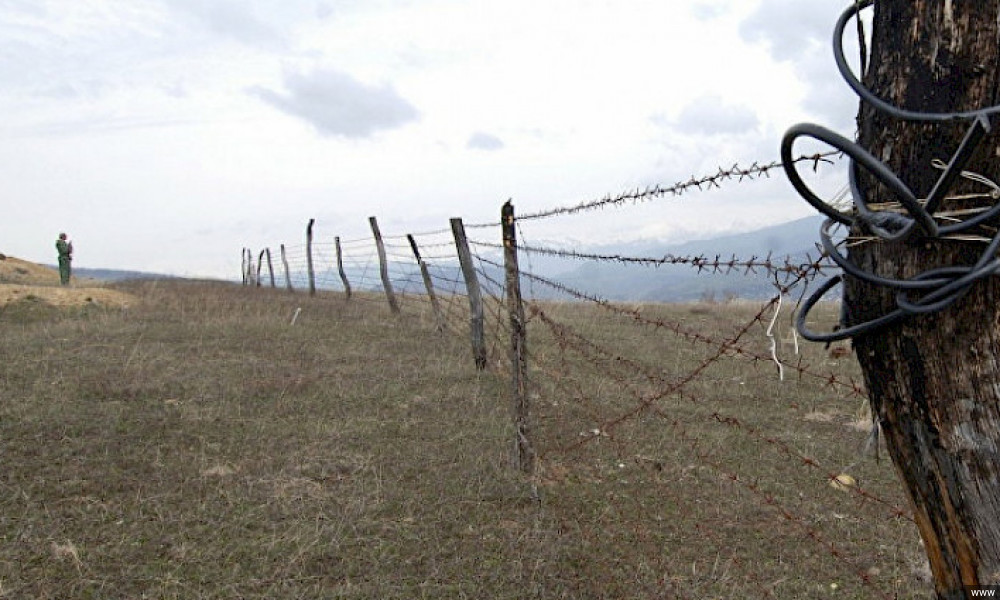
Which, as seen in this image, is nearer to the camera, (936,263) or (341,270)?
(936,263)

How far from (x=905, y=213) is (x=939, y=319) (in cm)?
26

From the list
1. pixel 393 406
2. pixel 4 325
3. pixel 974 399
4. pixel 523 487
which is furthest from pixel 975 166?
pixel 4 325

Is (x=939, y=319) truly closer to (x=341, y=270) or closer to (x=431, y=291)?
(x=431, y=291)

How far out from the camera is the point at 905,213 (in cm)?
145

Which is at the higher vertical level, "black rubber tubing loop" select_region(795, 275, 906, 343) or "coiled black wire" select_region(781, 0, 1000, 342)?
"coiled black wire" select_region(781, 0, 1000, 342)

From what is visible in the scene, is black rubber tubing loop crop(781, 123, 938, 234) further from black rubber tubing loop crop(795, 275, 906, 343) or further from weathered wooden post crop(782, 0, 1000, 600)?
black rubber tubing loop crop(795, 275, 906, 343)

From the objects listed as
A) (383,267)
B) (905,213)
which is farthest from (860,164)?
(383,267)

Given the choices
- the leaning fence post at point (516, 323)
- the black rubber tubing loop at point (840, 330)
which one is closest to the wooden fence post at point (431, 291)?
the leaning fence post at point (516, 323)

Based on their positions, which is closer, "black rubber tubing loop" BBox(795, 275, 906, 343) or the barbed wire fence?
"black rubber tubing loop" BBox(795, 275, 906, 343)

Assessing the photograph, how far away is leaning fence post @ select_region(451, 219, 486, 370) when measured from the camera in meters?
8.44

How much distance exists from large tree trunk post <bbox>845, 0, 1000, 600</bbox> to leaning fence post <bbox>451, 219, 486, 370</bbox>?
6942mm

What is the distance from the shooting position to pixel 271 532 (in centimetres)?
424

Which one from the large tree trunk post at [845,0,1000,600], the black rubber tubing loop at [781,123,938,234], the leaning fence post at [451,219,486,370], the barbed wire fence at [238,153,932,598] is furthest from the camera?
the leaning fence post at [451,219,486,370]

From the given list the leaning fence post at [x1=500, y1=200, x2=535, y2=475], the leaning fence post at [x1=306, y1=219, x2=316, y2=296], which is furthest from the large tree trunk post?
the leaning fence post at [x1=306, y1=219, x2=316, y2=296]
